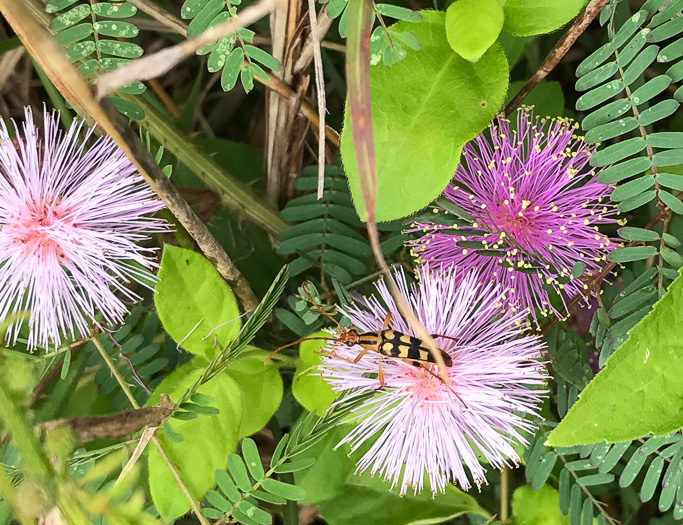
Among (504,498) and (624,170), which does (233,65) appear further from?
(504,498)

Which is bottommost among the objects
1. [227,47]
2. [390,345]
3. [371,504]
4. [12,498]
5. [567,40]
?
[371,504]

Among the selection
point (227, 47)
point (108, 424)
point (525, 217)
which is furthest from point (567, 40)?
point (108, 424)

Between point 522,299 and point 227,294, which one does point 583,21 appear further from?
Answer: point 227,294

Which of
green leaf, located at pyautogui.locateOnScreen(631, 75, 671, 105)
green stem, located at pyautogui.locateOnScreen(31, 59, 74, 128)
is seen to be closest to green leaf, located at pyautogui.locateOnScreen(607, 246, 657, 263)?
green leaf, located at pyautogui.locateOnScreen(631, 75, 671, 105)

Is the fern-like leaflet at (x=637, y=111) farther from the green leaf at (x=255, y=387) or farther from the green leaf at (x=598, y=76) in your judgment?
the green leaf at (x=255, y=387)

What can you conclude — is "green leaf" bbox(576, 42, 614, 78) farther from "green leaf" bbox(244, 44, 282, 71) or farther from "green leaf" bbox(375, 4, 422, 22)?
"green leaf" bbox(244, 44, 282, 71)

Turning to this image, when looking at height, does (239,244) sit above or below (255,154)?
below

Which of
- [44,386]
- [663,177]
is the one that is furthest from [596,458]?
[44,386]
